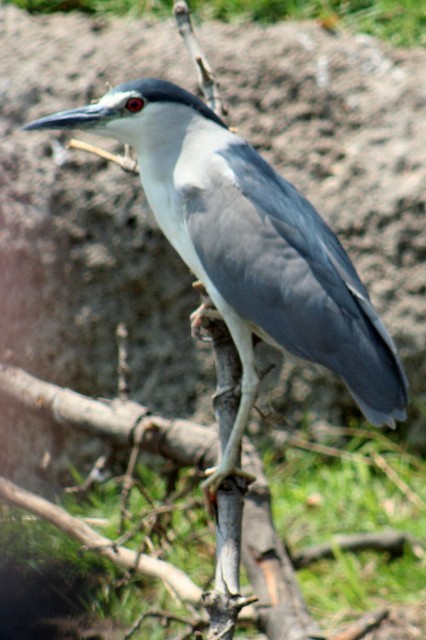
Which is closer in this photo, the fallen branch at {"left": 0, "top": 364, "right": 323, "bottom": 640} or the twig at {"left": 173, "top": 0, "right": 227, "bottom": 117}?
the fallen branch at {"left": 0, "top": 364, "right": 323, "bottom": 640}

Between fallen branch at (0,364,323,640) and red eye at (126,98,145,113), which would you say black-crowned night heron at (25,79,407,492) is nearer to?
red eye at (126,98,145,113)

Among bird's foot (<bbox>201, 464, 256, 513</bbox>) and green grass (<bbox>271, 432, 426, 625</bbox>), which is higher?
bird's foot (<bbox>201, 464, 256, 513</bbox>)

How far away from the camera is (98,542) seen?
2.51 metres

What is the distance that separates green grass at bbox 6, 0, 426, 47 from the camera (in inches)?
170

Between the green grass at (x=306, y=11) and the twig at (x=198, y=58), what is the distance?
176 centimetres

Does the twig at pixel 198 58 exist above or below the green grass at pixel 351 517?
above

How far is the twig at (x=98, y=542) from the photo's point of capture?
8.34 feet

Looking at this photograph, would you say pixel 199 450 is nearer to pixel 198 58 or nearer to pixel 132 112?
pixel 132 112

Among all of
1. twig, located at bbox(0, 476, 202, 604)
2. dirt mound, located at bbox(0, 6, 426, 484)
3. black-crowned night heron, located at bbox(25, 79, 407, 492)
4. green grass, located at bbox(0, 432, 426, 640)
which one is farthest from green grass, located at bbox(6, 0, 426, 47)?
twig, located at bbox(0, 476, 202, 604)

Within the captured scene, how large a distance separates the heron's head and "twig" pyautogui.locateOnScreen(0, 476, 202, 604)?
99cm

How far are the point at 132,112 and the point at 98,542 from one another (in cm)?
116

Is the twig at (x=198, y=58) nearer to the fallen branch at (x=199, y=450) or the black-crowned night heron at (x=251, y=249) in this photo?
the black-crowned night heron at (x=251, y=249)

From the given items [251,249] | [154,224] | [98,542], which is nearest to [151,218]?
[154,224]

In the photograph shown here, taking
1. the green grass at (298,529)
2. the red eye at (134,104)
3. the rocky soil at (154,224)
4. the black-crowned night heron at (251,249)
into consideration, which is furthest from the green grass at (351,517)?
the red eye at (134,104)
